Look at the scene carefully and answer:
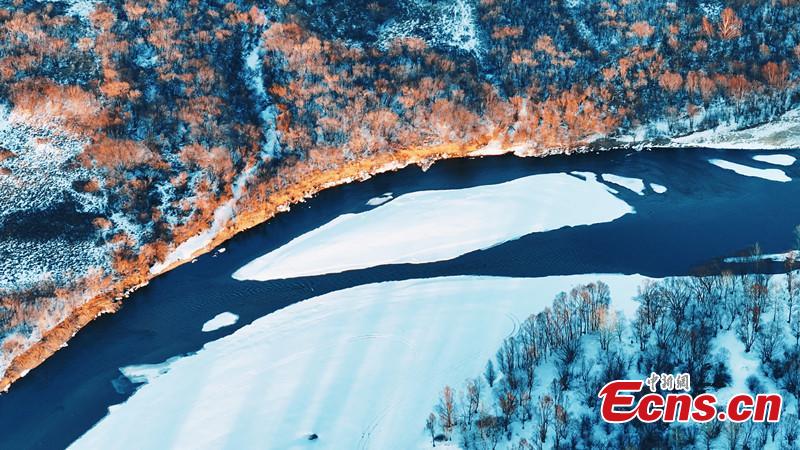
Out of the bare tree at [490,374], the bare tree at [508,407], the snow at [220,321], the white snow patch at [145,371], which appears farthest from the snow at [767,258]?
the white snow patch at [145,371]

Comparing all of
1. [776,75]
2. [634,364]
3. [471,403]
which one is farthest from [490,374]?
[776,75]

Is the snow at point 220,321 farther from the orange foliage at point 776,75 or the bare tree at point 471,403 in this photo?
the orange foliage at point 776,75

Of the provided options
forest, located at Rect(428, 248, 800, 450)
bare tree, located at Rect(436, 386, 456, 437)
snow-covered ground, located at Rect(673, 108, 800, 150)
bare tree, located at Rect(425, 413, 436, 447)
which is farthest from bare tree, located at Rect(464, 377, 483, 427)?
snow-covered ground, located at Rect(673, 108, 800, 150)

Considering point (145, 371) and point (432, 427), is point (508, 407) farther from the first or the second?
point (145, 371)

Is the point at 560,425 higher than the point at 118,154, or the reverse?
the point at 118,154

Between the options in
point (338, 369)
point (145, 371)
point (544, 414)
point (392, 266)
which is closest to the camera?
point (544, 414)

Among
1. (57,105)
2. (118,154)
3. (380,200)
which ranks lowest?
(380,200)
